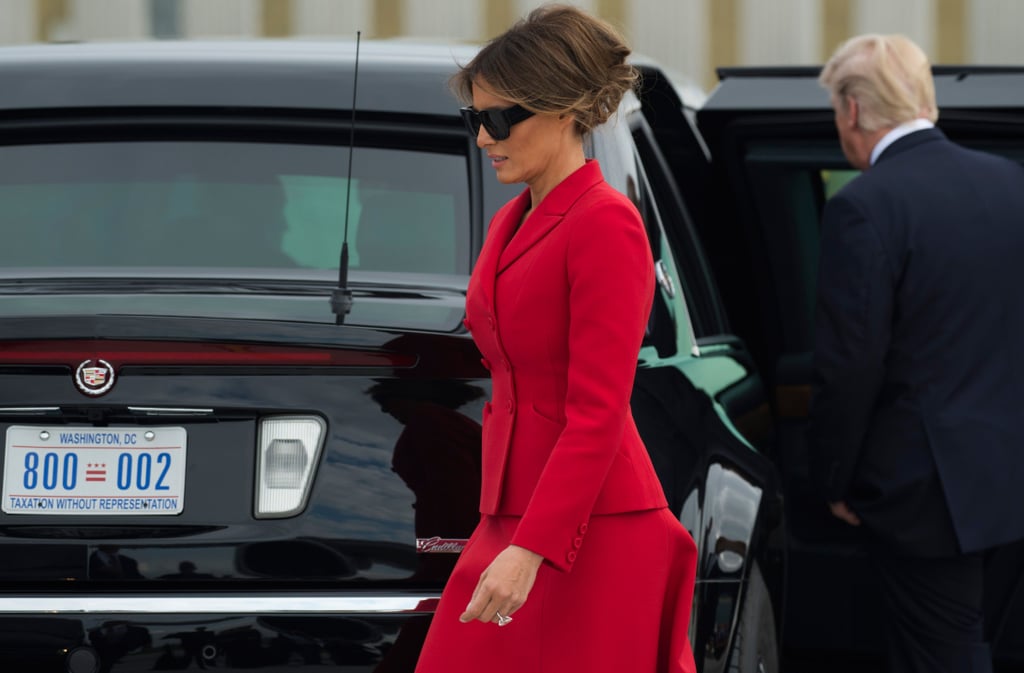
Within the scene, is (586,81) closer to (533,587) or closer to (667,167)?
(533,587)

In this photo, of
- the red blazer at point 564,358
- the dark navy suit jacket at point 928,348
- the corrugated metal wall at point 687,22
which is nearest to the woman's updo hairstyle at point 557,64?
the red blazer at point 564,358

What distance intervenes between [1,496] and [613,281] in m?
1.07

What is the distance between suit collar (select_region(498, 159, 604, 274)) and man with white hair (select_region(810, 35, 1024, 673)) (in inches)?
63.2

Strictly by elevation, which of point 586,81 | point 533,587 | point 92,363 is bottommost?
point 533,587

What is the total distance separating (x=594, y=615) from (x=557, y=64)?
729 mm

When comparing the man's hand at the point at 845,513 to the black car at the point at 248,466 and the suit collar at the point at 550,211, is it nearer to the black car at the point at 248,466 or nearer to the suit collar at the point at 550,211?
the black car at the point at 248,466

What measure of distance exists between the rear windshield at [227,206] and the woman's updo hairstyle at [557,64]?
0.80 meters

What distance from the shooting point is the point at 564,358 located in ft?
7.26

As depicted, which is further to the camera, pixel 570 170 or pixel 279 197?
pixel 279 197

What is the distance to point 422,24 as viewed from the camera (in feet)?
83.7

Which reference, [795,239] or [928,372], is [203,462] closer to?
[928,372]

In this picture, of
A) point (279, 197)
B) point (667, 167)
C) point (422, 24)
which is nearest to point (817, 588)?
point (667, 167)

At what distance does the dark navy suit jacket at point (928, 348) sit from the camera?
12.3 ft

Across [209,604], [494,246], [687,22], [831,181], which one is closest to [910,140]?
[831,181]
